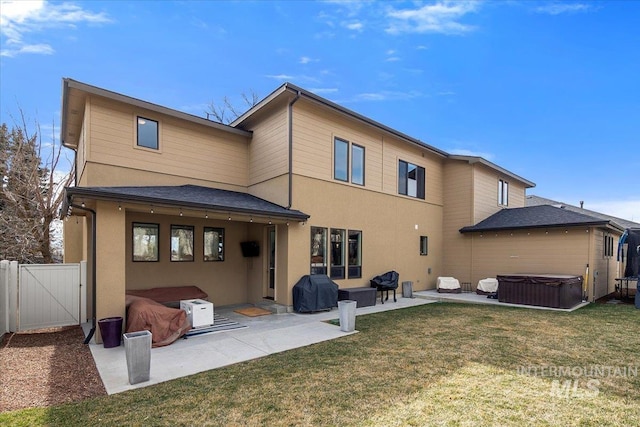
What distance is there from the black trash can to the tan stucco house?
0.40 m

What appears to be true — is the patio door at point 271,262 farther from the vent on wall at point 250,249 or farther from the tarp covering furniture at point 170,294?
the tarp covering furniture at point 170,294

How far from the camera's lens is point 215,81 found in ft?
69.7

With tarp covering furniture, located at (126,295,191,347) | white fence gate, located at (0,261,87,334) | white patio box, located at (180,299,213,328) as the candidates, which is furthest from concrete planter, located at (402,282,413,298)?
white fence gate, located at (0,261,87,334)

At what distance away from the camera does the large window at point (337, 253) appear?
10.4 meters

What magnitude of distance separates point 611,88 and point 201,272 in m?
23.5

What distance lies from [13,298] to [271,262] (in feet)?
19.4

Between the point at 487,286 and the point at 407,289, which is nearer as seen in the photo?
the point at 407,289

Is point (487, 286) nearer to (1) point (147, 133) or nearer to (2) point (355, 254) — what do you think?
(2) point (355, 254)

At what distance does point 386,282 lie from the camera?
11312 millimetres

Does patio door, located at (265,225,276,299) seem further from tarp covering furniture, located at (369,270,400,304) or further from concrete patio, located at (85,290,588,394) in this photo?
tarp covering furniture, located at (369,270,400,304)

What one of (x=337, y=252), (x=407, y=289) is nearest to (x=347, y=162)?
(x=337, y=252)

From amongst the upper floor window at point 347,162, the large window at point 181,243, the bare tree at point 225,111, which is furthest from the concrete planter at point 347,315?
the bare tree at point 225,111

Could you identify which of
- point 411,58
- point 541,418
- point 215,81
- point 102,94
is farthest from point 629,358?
point 215,81

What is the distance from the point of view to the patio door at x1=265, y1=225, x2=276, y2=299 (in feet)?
32.4
